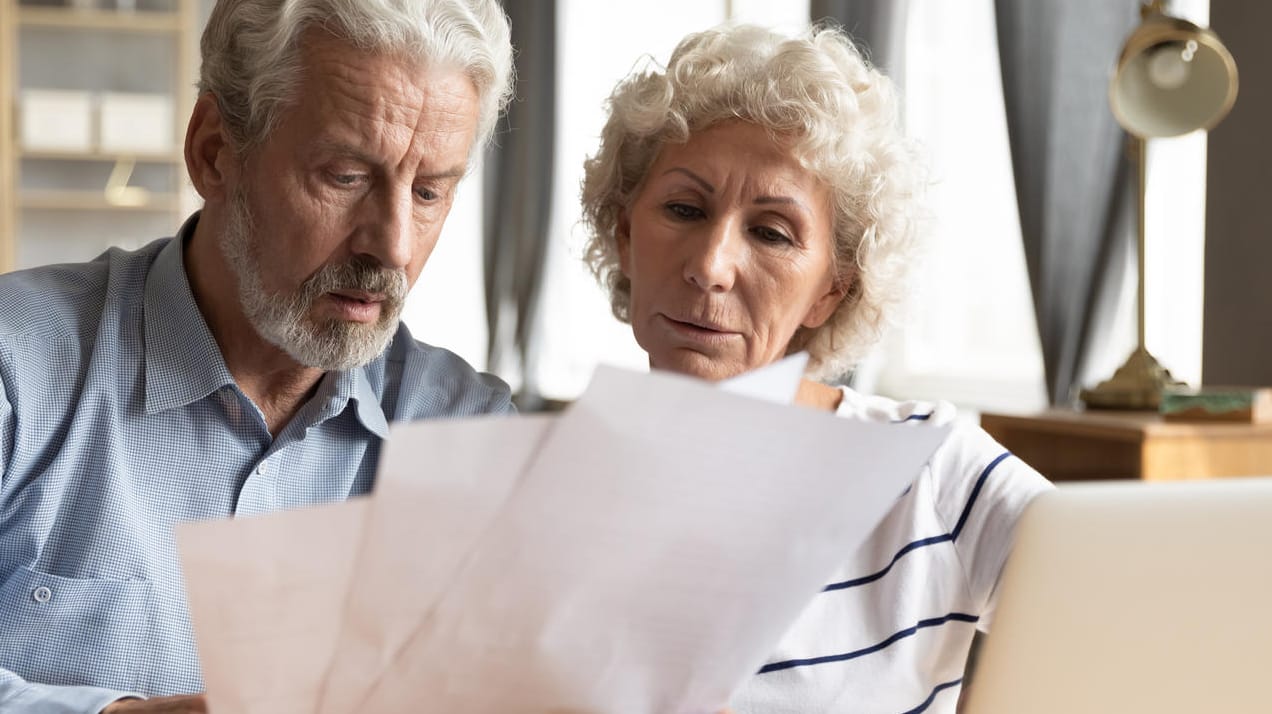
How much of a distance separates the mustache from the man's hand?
19.5 inches

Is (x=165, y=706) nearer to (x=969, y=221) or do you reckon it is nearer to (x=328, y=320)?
(x=328, y=320)

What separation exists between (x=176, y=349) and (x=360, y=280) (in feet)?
0.73

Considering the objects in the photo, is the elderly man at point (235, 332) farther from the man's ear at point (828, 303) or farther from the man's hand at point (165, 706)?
the man's ear at point (828, 303)

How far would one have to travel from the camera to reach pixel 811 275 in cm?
153

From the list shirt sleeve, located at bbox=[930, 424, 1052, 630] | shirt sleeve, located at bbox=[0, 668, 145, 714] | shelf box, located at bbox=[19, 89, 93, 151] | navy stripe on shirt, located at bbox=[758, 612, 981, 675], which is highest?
shelf box, located at bbox=[19, 89, 93, 151]

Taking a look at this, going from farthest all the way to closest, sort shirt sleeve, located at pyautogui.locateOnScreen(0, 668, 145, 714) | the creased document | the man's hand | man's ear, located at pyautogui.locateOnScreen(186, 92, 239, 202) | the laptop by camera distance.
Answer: man's ear, located at pyautogui.locateOnScreen(186, 92, 239, 202)
shirt sleeve, located at pyautogui.locateOnScreen(0, 668, 145, 714)
the man's hand
the laptop
the creased document

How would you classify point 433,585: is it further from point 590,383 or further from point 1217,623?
point 1217,623

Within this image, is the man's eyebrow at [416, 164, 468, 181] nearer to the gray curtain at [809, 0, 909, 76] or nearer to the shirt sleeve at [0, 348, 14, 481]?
the shirt sleeve at [0, 348, 14, 481]

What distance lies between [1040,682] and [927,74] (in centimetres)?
395

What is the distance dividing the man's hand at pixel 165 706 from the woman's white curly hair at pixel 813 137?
2.79ft

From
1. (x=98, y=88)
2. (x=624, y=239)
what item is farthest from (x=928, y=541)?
(x=98, y=88)

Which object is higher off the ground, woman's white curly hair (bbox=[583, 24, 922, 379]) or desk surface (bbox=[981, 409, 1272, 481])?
woman's white curly hair (bbox=[583, 24, 922, 379])

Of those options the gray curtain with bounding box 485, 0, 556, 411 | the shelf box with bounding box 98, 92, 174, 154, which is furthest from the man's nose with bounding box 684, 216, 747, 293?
the shelf box with bounding box 98, 92, 174, 154

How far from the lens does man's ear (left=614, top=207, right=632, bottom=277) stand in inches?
64.9
